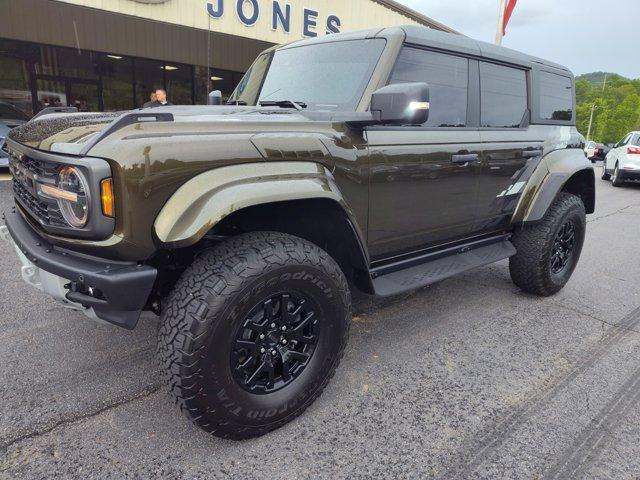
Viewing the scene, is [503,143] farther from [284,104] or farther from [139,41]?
[139,41]

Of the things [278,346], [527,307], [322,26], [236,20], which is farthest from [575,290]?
[322,26]

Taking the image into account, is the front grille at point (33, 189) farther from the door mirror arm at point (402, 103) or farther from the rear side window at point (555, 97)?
the rear side window at point (555, 97)

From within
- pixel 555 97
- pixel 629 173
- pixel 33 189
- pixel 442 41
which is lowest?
pixel 629 173

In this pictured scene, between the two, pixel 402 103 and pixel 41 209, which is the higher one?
pixel 402 103

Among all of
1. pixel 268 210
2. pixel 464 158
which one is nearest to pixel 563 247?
pixel 464 158

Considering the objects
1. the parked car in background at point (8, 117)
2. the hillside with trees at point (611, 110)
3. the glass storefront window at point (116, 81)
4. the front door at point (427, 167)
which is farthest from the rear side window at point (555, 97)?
the hillside with trees at point (611, 110)

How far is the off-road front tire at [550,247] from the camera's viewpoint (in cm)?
360

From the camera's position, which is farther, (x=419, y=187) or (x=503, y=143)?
(x=503, y=143)

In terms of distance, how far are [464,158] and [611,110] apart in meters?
97.3

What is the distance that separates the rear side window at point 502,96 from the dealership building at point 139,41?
8320mm

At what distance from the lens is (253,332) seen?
2035 millimetres

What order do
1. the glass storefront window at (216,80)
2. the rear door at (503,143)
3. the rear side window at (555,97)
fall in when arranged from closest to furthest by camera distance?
the rear door at (503,143)
the rear side window at (555,97)
the glass storefront window at (216,80)

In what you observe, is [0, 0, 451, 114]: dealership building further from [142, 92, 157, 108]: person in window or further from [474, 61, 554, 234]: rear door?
[474, 61, 554, 234]: rear door

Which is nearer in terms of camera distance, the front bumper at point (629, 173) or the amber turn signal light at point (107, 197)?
the amber turn signal light at point (107, 197)
